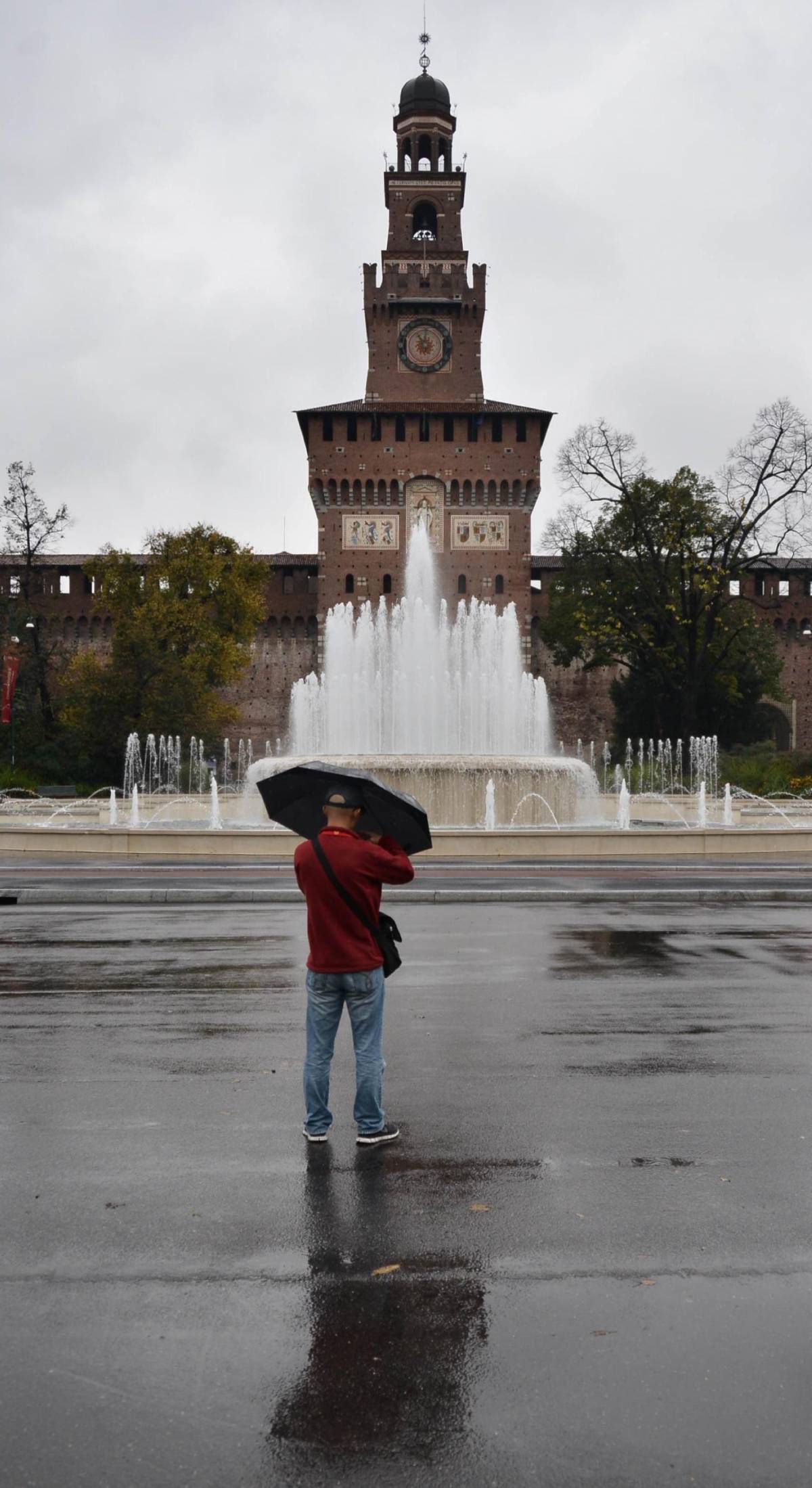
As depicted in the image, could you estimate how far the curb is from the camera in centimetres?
1380

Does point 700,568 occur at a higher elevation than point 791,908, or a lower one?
higher

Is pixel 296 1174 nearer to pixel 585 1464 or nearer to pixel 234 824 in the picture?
pixel 585 1464

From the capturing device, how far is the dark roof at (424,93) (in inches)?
2479

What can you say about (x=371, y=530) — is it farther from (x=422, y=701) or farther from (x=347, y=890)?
(x=347, y=890)

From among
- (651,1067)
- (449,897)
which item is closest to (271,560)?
(449,897)

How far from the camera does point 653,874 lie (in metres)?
16.7

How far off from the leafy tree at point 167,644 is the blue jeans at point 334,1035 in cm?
3602

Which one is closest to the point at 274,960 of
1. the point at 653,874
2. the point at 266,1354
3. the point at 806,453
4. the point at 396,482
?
the point at 266,1354

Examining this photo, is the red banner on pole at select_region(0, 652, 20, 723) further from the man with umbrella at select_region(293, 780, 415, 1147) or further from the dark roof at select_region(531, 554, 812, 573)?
the man with umbrella at select_region(293, 780, 415, 1147)

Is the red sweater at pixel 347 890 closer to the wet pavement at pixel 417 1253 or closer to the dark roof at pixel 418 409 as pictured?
the wet pavement at pixel 417 1253

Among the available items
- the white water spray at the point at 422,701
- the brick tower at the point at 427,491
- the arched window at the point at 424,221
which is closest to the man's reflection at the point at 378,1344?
the white water spray at the point at 422,701

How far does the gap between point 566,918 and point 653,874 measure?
193 inches

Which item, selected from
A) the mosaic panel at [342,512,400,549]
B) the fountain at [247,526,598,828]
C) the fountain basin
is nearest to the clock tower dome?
the mosaic panel at [342,512,400,549]

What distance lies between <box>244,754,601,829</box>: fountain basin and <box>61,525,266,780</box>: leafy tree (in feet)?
58.0
